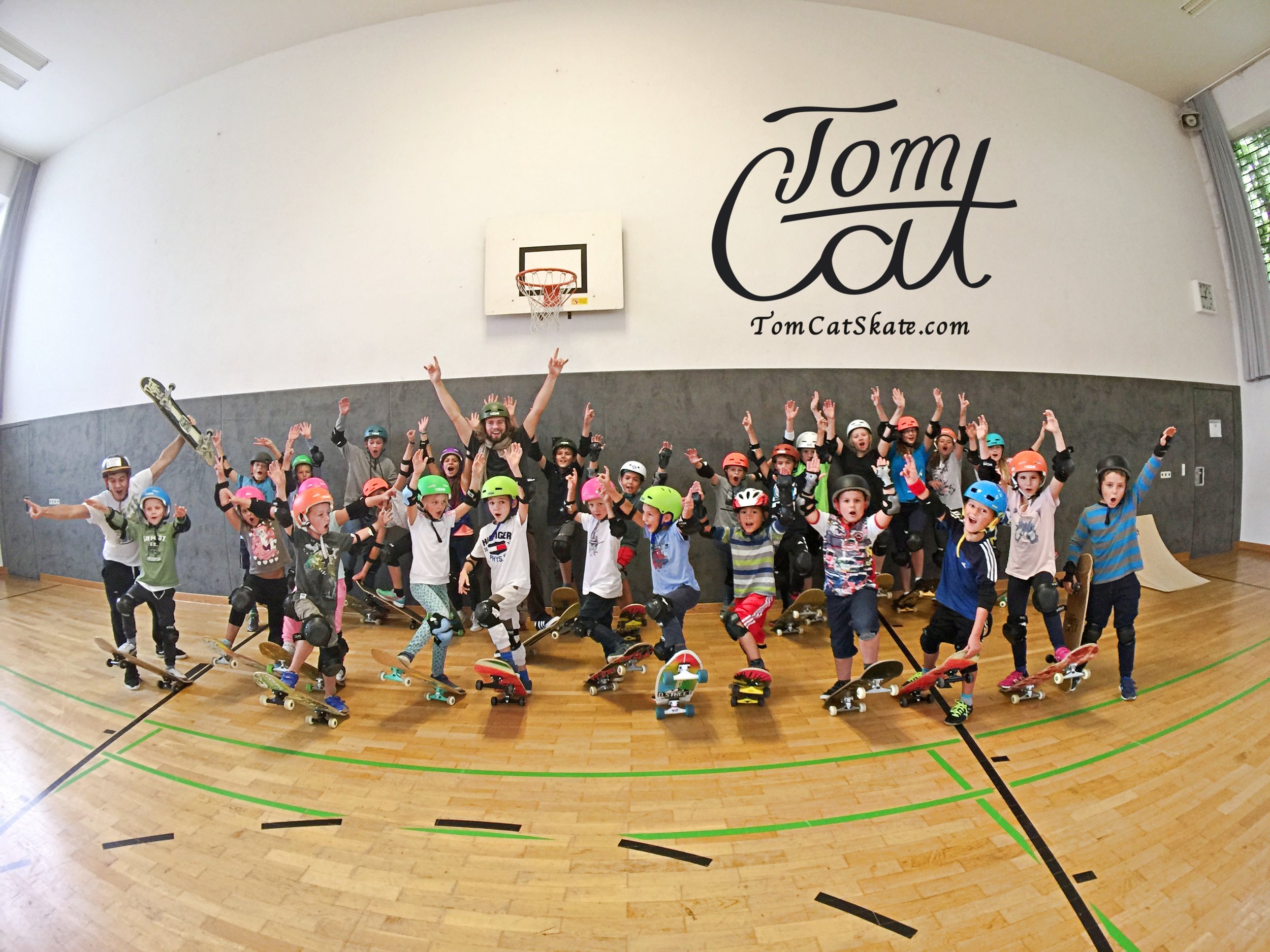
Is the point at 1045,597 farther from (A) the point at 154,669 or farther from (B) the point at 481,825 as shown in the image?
(A) the point at 154,669

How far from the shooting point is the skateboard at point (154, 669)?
4273mm

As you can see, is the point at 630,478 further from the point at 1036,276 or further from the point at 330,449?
the point at 1036,276

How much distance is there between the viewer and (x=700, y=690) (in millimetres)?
4273

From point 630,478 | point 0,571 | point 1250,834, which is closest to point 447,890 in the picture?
point 630,478

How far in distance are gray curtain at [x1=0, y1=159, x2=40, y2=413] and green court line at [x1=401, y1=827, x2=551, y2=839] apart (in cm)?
1203

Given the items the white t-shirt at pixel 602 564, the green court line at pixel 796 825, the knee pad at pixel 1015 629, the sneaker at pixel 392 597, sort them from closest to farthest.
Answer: the green court line at pixel 796 825
the knee pad at pixel 1015 629
the white t-shirt at pixel 602 564
the sneaker at pixel 392 597

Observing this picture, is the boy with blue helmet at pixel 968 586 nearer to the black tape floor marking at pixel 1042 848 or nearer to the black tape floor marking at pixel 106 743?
the black tape floor marking at pixel 1042 848

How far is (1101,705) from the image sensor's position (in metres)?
3.82

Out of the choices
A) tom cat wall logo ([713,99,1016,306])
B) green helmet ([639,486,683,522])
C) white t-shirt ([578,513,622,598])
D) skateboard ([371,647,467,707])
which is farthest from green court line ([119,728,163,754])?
tom cat wall logo ([713,99,1016,306])

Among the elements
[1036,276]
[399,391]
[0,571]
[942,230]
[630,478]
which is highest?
[942,230]

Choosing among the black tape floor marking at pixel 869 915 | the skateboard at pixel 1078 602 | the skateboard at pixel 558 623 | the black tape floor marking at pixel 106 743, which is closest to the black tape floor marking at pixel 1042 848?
the black tape floor marking at pixel 869 915

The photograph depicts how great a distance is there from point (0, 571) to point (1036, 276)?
16.7 m

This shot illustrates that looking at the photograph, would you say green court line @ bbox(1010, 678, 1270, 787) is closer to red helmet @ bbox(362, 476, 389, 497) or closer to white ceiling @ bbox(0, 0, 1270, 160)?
red helmet @ bbox(362, 476, 389, 497)

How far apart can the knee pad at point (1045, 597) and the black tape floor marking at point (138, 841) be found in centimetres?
518
